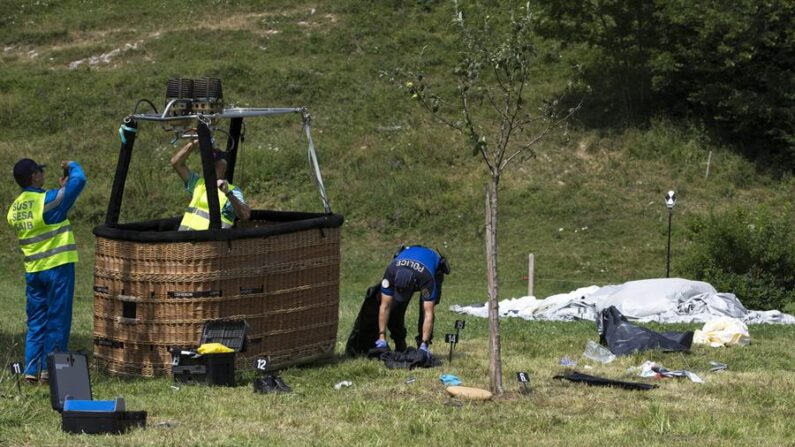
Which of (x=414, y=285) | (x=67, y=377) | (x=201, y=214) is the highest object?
(x=201, y=214)

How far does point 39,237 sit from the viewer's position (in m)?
10.3

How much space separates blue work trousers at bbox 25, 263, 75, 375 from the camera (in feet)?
33.4

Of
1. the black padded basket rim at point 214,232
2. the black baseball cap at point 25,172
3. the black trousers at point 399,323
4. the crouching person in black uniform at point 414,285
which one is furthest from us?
the black trousers at point 399,323

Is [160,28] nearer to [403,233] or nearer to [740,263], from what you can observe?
[403,233]

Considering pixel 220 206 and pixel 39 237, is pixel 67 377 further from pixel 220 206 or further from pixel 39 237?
pixel 220 206

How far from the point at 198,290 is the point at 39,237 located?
149 cm

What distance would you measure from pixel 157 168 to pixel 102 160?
1888mm

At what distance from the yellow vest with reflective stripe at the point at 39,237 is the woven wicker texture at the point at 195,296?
0.36 meters

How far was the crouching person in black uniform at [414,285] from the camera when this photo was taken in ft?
37.6

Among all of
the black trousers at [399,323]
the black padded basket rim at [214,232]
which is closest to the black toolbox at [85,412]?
the black padded basket rim at [214,232]

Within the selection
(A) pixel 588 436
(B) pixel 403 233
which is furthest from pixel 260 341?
(B) pixel 403 233

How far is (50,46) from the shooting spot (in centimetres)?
4269

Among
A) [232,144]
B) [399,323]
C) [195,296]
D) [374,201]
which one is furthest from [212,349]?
[374,201]

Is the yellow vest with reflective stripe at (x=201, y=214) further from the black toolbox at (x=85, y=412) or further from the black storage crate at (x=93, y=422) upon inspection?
the black storage crate at (x=93, y=422)
